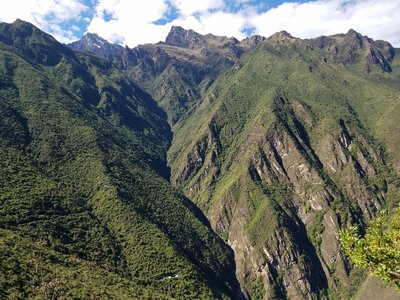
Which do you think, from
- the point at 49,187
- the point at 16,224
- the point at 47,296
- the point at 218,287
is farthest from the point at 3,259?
the point at 218,287

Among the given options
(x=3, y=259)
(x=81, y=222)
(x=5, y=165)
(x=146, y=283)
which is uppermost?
(x=5, y=165)

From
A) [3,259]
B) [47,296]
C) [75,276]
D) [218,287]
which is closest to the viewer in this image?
[47,296]

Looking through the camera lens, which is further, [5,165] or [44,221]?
[5,165]

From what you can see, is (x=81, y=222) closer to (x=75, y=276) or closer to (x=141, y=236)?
(x=141, y=236)

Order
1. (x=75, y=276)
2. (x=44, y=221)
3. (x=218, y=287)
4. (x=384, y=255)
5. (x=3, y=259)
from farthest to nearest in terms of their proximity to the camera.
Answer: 1. (x=218, y=287)
2. (x=44, y=221)
3. (x=75, y=276)
4. (x=3, y=259)
5. (x=384, y=255)

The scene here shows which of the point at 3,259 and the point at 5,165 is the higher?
the point at 5,165

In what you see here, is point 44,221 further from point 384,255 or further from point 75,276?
point 384,255
